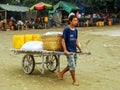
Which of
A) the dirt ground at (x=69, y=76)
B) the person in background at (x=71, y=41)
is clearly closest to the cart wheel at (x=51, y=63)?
the dirt ground at (x=69, y=76)

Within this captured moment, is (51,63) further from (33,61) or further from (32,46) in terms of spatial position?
(32,46)

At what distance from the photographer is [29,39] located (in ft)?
33.3

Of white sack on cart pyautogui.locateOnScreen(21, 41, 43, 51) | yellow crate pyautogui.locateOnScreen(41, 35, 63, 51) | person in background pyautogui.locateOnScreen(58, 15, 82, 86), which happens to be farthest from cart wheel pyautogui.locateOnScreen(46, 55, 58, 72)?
person in background pyautogui.locateOnScreen(58, 15, 82, 86)

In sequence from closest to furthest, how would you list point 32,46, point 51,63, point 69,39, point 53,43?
point 69,39
point 53,43
point 32,46
point 51,63

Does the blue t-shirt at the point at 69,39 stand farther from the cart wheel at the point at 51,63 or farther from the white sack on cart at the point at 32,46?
the cart wheel at the point at 51,63

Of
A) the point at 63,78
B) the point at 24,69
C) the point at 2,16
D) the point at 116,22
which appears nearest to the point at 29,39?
the point at 24,69

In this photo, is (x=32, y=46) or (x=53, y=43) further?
(x=32, y=46)

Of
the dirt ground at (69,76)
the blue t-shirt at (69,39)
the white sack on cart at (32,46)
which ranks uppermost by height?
the blue t-shirt at (69,39)

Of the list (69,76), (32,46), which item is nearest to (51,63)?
(69,76)

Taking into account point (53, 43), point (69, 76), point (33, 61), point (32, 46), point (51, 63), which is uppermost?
point (53, 43)

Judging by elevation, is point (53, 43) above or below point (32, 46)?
above

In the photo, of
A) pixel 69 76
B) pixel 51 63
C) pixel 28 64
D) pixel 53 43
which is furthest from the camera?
pixel 51 63

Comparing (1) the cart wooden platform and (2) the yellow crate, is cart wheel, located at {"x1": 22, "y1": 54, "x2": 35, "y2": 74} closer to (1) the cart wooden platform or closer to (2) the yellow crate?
(1) the cart wooden platform

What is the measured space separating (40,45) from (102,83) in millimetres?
1928
